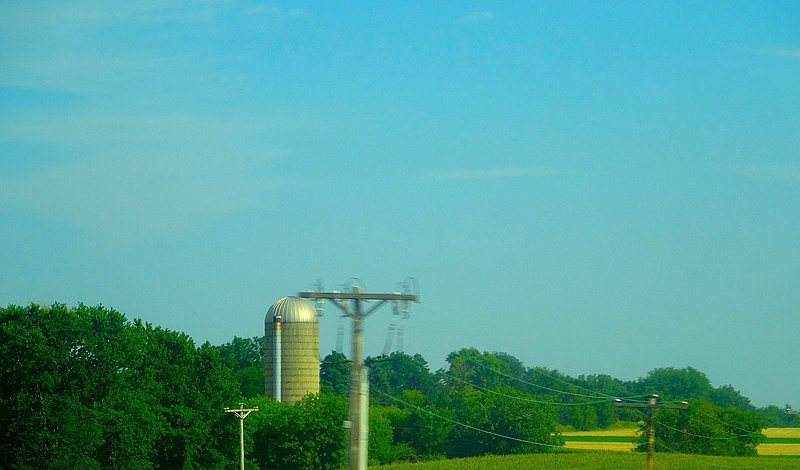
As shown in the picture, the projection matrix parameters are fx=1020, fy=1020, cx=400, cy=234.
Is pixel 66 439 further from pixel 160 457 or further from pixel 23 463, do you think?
pixel 160 457

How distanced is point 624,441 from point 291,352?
3609 centimetres

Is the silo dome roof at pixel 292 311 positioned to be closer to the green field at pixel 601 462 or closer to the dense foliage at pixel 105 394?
the green field at pixel 601 462

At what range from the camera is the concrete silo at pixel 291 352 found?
71562 mm

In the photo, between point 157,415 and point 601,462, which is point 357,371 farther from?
point 601,462

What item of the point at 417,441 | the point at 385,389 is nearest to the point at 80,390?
the point at 417,441

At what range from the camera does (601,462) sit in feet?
229

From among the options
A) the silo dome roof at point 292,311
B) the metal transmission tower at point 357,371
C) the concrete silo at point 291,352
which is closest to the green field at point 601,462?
the concrete silo at point 291,352

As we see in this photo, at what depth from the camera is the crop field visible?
82.9 metres

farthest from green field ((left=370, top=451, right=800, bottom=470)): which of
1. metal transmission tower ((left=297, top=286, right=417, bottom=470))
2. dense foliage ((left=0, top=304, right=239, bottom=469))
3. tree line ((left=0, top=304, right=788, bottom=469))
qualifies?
metal transmission tower ((left=297, top=286, right=417, bottom=470))

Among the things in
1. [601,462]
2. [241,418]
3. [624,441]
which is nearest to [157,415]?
[241,418]

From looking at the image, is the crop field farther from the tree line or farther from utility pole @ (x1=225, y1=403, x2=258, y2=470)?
utility pole @ (x1=225, y1=403, x2=258, y2=470)

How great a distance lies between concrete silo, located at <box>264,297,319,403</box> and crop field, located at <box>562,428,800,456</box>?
25.8 m

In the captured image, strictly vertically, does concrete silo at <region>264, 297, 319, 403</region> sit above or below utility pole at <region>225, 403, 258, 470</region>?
above

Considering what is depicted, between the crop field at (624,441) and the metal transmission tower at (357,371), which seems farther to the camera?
the crop field at (624,441)
